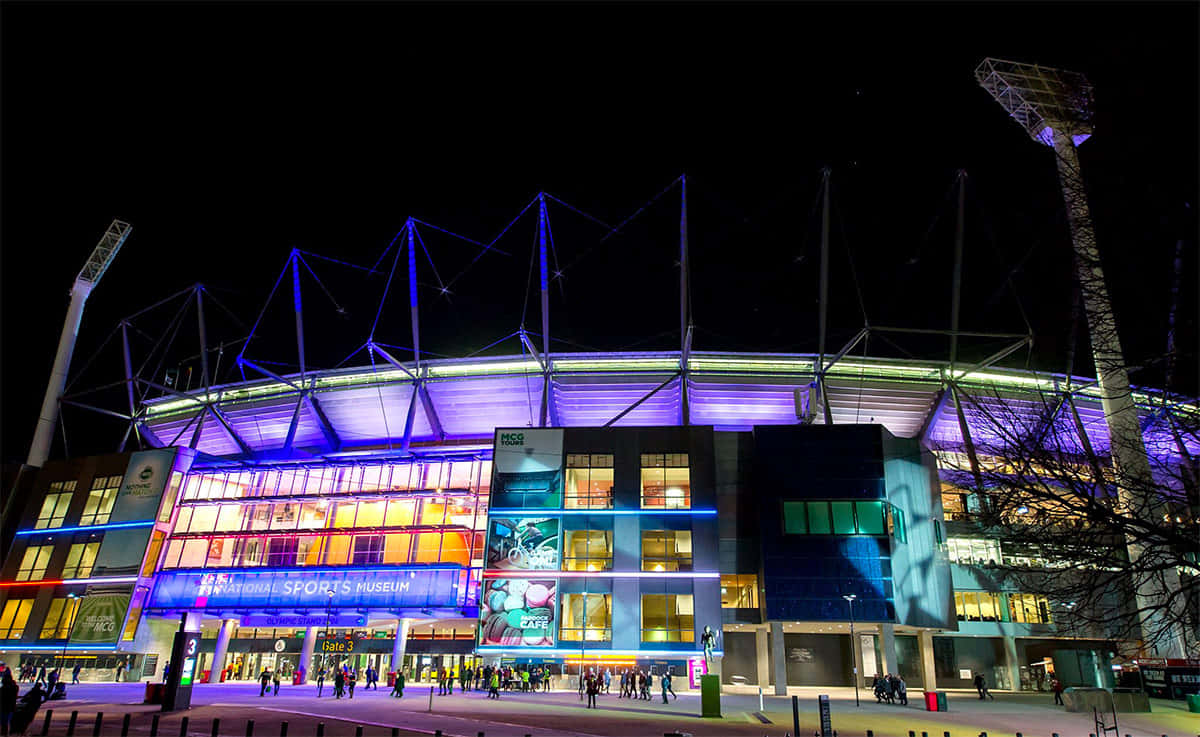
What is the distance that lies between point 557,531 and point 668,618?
7999 millimetres

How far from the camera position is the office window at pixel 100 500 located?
4928cm

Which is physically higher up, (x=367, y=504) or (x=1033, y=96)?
(x=1033, y=96)

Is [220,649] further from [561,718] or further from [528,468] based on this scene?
[561,718]

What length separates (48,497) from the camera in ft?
171

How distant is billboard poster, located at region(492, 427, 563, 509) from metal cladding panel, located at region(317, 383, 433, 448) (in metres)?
10.5

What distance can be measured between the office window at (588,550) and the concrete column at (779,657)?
1011cm

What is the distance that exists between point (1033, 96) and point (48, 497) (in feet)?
268

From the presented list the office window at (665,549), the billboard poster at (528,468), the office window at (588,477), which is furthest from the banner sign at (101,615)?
the office window at (665,549)

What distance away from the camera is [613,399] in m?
49.1

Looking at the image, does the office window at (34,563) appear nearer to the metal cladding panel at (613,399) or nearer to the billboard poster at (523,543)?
the billboard poster at (523,543)

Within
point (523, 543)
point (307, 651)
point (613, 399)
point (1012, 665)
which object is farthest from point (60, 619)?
point (1012, 665)

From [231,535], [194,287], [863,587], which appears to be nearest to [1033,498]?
[863,587]

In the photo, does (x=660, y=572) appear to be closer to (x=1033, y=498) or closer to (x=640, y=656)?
(x=640, y=656)

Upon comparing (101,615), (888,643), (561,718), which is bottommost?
(561,718)
